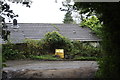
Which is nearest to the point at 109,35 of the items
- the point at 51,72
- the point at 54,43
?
the point at 51,72

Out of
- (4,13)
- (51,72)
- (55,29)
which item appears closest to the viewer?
(4,13)

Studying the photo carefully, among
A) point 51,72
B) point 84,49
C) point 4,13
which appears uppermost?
point 4,13

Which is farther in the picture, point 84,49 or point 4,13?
point 84,49

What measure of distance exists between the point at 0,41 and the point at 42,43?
5557 mm

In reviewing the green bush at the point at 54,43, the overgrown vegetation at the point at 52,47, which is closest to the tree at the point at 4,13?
the overgrown vegetation at the point at 52,47

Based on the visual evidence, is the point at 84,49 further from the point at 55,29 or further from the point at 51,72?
the point at 51,72

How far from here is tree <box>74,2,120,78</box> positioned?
2.02m

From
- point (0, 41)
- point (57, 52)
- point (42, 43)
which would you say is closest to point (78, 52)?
point (57, 52)

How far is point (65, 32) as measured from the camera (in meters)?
8.95

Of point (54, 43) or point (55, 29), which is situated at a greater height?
point (55, 29)

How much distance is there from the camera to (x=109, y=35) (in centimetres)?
221

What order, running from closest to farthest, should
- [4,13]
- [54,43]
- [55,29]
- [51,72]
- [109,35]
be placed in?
[4,13], [109,35], [51,72], [54,43], [55,29]

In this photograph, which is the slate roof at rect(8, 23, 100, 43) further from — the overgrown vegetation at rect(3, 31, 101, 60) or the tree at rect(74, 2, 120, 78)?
the tree at rect(74, 2, 120, 78)

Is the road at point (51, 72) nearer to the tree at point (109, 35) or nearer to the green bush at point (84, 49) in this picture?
the tree at point (109, 35)
